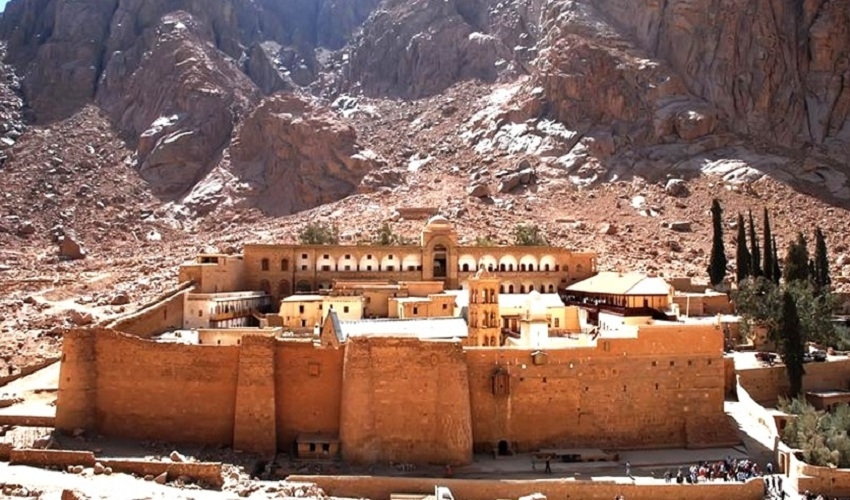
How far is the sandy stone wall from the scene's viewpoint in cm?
2289

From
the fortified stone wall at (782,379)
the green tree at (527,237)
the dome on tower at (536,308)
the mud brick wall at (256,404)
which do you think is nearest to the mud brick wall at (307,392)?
the mud brick wall at (256,404)

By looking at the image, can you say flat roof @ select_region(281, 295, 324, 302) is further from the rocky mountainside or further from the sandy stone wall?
the rocky mountainside

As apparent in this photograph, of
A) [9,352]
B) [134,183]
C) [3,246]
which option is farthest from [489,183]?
[9,352]

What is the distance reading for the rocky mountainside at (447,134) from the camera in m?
63.2

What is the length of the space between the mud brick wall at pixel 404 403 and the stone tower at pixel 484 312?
5042 mm

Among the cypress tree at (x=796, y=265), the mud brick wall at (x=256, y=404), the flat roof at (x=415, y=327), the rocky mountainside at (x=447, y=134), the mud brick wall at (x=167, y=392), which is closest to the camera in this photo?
the mud brick wall at (x=256, y=404)

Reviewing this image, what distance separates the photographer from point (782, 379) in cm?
3200

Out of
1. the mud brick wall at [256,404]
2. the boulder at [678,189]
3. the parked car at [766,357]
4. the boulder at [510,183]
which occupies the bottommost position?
the mud brick wall at [256,404]

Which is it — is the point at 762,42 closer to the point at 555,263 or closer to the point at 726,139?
the point at 726,139

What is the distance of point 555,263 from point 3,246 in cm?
4278

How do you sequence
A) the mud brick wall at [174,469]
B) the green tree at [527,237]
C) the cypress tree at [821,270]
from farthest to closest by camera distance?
the green tree at [527,237]
the cypress tree at [821,270]
the mud brick wall at [174,469]

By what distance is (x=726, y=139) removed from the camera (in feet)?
226

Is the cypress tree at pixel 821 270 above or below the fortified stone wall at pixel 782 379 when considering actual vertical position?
above

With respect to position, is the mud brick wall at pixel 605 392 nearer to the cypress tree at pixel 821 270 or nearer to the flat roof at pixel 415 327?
the flat roof at pixel 415 327
